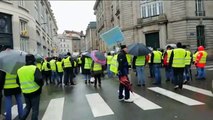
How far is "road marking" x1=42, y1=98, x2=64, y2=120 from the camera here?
825cm

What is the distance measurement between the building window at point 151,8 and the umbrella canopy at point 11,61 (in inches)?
1325

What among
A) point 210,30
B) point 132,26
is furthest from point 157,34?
point 210,30

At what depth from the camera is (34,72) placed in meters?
6.89

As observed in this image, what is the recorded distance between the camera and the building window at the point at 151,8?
39.3 metres

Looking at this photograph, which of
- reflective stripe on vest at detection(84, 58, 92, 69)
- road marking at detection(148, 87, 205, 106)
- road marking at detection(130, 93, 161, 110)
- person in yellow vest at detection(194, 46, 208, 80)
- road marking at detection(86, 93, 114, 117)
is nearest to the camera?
road marking at detection(86, 93, 114, 117)

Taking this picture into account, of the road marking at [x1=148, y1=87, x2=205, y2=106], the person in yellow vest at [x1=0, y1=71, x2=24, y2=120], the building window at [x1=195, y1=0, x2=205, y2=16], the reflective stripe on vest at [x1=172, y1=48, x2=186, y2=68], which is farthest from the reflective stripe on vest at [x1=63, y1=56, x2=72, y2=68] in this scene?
the building window at [x1=195, y1=0, x2=205, y2=16]

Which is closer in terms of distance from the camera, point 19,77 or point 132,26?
point 19,77

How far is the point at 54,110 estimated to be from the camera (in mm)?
9211

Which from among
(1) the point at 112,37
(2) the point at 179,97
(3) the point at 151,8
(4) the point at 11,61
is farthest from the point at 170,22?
(4) the point at 11,61

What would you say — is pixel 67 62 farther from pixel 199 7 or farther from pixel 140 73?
pixel 199 7

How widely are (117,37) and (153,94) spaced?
572 centimetres

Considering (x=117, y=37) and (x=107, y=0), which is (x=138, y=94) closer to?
(x=117, y=37)

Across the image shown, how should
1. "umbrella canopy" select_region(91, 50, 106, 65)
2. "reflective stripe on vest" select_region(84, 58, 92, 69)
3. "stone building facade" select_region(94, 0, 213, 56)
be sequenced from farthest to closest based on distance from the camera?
1. "stone building facade" select_region(94, 0, 213, 56)
2. "reflective stripe on vest" select_region(84, 58, 92, 69)
3. "umbrella canopy" select_region(91, 50, 106, 65)

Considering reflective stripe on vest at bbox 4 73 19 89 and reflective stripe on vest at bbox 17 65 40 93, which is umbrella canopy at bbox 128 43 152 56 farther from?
reflective stripe on vest at bbox 17 65 40 93
